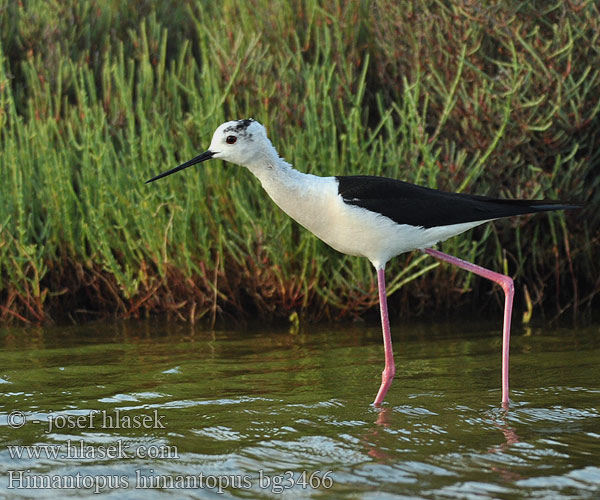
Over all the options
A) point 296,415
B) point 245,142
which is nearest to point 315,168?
point 245,142

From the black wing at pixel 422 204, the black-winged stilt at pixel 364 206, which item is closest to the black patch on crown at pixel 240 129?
the black-winged stilt at pixel 364 206

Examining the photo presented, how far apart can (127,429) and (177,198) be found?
81.9 inches

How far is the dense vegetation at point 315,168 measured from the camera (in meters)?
5.41

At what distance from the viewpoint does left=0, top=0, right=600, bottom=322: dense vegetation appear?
17.8ft

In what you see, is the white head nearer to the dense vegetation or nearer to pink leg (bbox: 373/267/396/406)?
pink leg (bbox: 373/267/396/406)

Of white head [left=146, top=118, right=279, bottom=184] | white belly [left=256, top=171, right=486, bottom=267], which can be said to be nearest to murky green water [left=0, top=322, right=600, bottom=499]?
white belly [left=256, top=171, right=486, bottom=267]

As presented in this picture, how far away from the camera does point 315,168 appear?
5.34m

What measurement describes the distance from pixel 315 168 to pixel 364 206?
1.28 meters

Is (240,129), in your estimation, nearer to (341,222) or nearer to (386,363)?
(341,222)

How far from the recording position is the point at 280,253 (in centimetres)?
538

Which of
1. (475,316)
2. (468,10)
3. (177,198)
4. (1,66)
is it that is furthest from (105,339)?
(468,10)

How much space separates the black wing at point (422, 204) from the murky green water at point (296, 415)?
0.75m

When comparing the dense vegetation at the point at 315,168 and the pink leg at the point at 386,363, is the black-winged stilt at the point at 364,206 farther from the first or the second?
the dense vegetation at the point at 315,168

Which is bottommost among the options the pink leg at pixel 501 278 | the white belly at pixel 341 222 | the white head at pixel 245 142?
the pink leg at pixel 501 278
